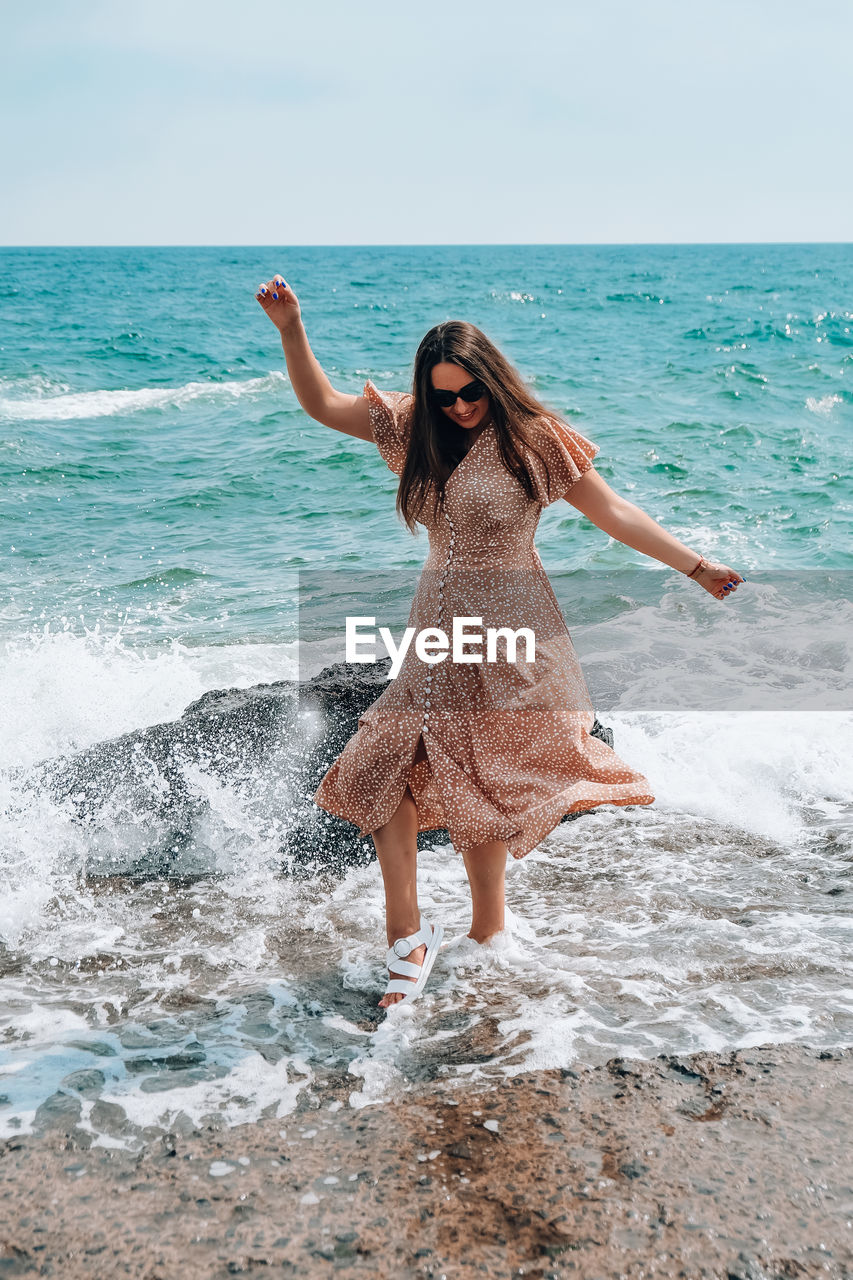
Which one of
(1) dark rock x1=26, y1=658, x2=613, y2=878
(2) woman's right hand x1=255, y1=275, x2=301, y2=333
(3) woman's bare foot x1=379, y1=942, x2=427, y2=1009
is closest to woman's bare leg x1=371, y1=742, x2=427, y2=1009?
(3) woman's bare foot x1=379, y1=942, x2=427, y2=1009

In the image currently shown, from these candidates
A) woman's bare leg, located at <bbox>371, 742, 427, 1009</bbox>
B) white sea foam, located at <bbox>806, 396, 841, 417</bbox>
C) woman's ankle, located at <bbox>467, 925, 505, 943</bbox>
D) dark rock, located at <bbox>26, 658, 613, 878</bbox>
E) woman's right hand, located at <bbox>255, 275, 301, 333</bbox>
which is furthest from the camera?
white sea foam, located at <bbox>806, 396, 841, 417</bbox>

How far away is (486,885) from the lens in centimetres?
337

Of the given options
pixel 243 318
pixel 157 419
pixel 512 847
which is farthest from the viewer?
pixel 243 318

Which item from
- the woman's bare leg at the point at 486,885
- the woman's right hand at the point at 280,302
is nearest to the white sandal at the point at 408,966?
the woman's bare leg at the point at 486,885

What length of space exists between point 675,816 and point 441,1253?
9.32 ft

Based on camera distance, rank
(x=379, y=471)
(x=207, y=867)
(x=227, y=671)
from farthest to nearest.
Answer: (x=379, y=471) < (x=227, y=671) < (x=207, y=867)

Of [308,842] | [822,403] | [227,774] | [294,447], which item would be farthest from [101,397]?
[308,842]

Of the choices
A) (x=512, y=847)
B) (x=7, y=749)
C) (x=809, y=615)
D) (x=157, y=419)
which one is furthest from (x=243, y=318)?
(x=512, y=847)

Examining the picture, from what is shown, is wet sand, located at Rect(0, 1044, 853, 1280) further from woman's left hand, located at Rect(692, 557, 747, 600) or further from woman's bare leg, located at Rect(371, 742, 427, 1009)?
woman's left hand, located at Rect(692, 557, 747, 600)

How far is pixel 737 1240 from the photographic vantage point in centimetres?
216

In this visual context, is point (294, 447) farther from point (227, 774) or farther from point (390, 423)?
point (390, 423)

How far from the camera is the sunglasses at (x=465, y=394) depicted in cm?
305

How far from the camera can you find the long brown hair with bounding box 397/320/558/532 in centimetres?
305

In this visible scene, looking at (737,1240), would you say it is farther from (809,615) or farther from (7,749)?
(809,615)
